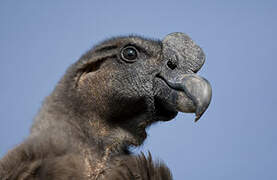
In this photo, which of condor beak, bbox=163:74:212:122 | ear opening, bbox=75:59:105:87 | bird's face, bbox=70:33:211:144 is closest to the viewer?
condor beak, bbox=163:74:212:122

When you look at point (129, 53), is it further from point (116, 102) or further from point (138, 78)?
point (116, 102)

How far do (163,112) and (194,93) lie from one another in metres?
0.59

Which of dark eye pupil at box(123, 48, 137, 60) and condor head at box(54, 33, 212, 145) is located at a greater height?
dark eye pupil at box(123, 48, 137, 60)

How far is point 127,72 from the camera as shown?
4328 mm

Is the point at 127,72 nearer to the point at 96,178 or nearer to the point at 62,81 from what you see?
the point at 62,81

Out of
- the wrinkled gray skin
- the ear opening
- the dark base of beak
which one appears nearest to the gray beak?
the wrinkled gray skin

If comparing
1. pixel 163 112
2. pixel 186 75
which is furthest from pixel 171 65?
pixel 163 112

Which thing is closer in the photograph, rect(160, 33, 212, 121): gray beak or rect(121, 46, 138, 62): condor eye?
rect(160, 33, 212, 121): gray beak

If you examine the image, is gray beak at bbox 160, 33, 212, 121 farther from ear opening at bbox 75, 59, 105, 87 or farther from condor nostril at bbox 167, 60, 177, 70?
ear opening at bbox 75, 59, 105, 87

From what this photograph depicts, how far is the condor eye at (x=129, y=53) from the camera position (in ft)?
14.4

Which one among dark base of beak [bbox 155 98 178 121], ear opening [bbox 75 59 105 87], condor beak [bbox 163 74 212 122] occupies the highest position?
ear opening [bbox 75 59 105 87]

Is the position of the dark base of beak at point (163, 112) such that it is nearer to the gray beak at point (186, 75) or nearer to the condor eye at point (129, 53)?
the gray beak at point (186, 75)

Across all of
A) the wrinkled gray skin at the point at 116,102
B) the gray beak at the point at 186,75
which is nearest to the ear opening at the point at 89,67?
the wrinkled gray skin at the point at 116,102

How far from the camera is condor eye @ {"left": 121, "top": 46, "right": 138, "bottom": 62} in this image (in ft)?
14.4
